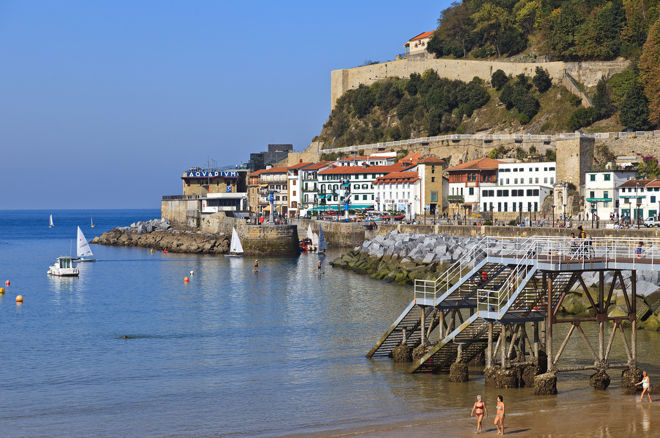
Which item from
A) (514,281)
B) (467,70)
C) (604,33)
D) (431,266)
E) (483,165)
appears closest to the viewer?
(514,281)

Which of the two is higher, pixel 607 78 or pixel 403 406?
pixel 607 78

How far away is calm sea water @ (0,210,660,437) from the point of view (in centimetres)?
2839

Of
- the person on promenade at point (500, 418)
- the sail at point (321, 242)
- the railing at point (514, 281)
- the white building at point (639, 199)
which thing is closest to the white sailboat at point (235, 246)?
the sail at point (321, 242)

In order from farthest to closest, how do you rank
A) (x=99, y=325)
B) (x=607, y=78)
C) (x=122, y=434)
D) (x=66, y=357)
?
(x=607, y=78), (x=99, y=325), (x=66, y=357), (x=122, y=434)

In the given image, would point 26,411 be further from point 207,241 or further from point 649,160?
point 649,160

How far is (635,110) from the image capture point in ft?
341

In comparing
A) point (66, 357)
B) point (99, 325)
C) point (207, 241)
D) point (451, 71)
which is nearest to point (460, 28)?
point (451, 71)

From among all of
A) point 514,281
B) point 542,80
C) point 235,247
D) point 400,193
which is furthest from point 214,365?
point 542,80

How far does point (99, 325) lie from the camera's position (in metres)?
50.0

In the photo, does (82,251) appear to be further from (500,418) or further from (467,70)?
(500,418)

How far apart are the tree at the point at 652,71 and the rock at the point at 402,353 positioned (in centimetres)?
7621

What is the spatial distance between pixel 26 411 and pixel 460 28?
413 ft

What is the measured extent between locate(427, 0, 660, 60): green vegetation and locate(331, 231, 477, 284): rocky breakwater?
53.3 metres

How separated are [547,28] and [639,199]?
50233 mm
